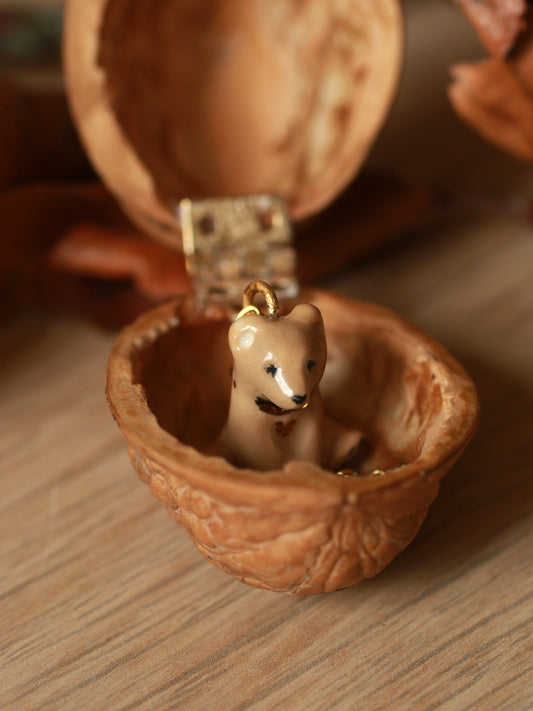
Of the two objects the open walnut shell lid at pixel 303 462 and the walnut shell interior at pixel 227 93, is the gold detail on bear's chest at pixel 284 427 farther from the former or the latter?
the walnut shell interior at pixel 227 93

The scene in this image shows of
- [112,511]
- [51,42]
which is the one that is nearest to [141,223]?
[112,511]

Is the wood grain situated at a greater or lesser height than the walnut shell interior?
lesser

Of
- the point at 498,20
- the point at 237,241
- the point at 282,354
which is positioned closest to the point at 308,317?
the point at 282,354

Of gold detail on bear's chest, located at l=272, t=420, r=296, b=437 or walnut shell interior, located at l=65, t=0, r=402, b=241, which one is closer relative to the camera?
gold detail on bear's chest, located at l=272, t=420, r=296, b=437

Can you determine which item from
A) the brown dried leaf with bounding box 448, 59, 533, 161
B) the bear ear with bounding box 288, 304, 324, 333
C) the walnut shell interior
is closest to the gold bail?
the walnut shell interior

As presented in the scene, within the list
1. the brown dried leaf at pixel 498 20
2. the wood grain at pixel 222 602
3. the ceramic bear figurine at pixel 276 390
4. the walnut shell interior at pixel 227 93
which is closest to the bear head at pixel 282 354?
the ceramic bear figurine at pixel 276 390

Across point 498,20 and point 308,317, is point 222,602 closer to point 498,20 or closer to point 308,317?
point 308,317

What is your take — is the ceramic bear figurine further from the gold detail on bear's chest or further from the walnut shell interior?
the walnut shell interior
